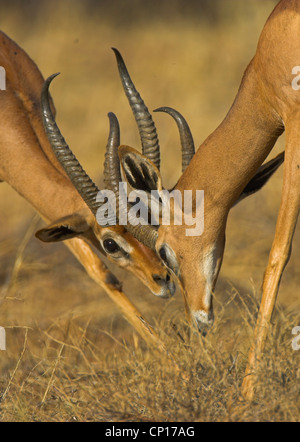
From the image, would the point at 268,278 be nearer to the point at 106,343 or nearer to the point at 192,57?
the point at 106,343

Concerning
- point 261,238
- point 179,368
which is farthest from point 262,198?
point 179,368

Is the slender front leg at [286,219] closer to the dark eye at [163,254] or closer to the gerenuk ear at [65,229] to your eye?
the dark eye at [163,254]

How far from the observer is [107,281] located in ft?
20.3

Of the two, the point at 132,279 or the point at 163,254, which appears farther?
the point at 132,279

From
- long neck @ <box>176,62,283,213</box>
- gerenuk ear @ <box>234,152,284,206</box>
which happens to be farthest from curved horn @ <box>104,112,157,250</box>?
gerenuk ear @ <box>234,152,284,206</box>

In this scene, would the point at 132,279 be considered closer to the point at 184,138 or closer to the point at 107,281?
the point at 107,281

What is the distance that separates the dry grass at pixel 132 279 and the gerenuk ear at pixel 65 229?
571 millimetres

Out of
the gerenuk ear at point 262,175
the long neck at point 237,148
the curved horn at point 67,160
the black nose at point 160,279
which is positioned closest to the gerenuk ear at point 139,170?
the long neck at point 237,148

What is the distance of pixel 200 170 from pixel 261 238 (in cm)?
331

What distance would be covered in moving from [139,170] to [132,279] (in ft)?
10.5

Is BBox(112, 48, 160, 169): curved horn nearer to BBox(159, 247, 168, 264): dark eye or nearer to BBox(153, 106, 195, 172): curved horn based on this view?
BBox(153, 106, 195, 172): curved horn

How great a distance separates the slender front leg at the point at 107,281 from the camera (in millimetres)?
5852

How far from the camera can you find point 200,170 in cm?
517

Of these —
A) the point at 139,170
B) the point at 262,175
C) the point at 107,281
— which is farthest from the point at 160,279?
the point at 262,175
